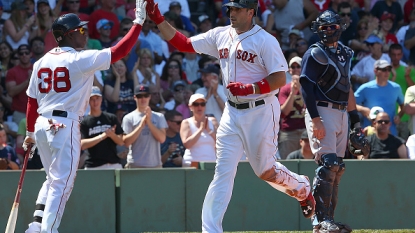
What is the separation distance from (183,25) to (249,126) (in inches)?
306

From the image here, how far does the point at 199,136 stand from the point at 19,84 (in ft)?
11.1

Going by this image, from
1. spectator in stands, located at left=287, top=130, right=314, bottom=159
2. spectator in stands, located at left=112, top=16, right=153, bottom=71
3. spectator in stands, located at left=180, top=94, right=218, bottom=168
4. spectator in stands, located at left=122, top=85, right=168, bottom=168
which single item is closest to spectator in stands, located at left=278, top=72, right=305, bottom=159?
spectator in stands, located at left=287, top=130, right=314, bottom=159

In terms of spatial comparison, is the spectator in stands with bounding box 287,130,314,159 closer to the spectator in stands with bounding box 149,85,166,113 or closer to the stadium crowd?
the stadium crowd

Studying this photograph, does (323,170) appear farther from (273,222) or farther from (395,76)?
(395,76)

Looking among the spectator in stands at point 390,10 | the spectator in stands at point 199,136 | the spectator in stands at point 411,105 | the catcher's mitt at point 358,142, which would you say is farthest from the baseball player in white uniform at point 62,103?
the spectator in stands at point 390,10

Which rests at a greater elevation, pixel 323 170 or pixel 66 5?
pixel 66 5

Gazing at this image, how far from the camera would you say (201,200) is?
9.45 meters

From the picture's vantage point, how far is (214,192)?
22.9ft

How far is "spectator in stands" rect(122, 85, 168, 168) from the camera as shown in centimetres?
1054

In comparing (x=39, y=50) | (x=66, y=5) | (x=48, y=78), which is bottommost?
(x=48, y=78)

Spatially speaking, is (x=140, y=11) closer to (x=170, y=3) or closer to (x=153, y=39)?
(x=153, y=39)

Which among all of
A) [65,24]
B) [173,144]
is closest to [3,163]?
[173,144]

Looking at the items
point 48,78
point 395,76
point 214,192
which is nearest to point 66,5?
point 395,76

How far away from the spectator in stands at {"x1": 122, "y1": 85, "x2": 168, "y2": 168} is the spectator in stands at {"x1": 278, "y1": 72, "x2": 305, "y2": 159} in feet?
6.21
